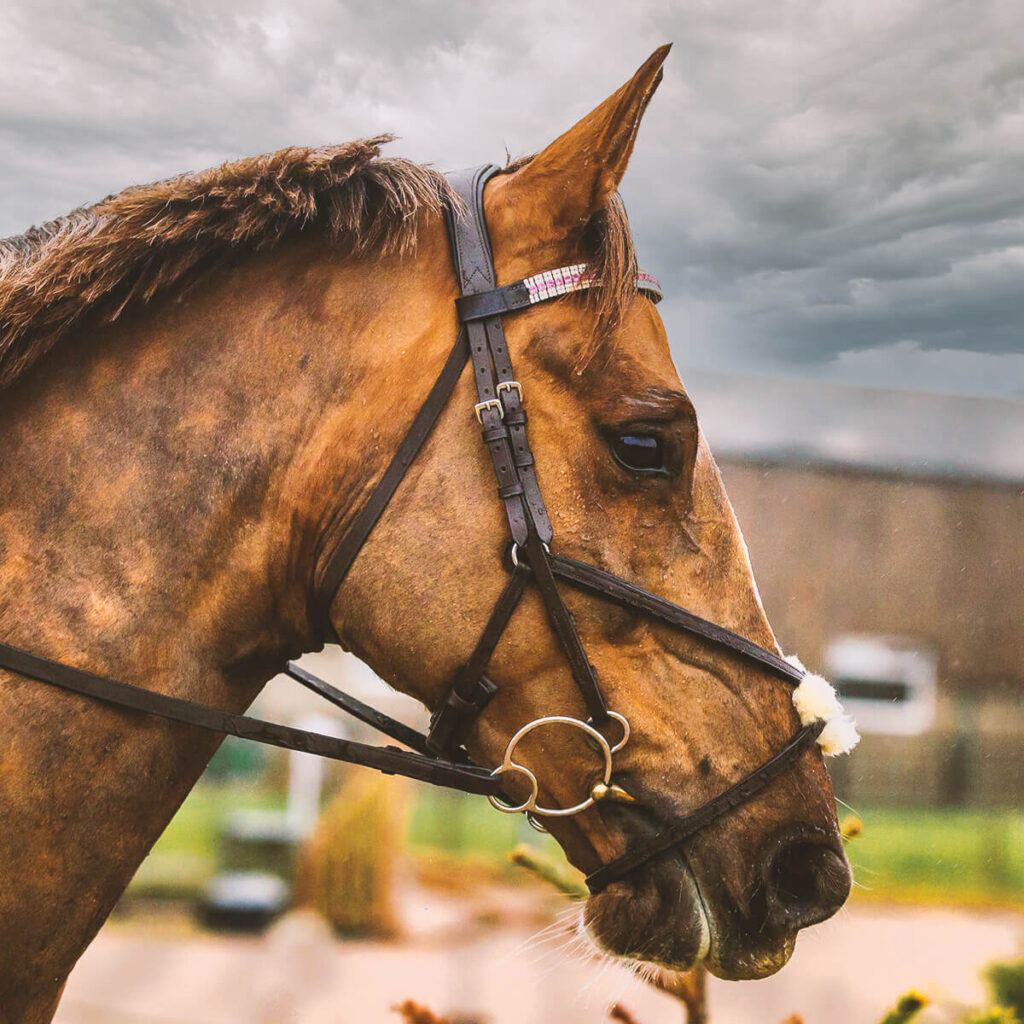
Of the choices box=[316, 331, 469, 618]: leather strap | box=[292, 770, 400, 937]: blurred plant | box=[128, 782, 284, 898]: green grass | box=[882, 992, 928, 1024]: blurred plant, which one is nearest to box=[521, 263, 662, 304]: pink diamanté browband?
box=[316, 331, 469, 618]: leather strap

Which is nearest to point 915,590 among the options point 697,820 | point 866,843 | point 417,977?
point 866,843

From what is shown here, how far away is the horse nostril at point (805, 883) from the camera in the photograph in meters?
1.42

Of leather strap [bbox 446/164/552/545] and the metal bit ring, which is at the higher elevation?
leather strap [bbox 446/164/552/545]

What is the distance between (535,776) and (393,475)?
56 cm

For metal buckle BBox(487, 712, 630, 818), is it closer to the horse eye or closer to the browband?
the horse eye

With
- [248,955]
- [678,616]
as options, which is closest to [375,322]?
[678,616]

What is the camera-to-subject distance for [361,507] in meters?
1.42

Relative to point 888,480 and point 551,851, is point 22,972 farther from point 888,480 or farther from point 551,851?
point 888,480

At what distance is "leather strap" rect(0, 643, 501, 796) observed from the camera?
4.22ft

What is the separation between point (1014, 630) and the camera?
509 centimetres

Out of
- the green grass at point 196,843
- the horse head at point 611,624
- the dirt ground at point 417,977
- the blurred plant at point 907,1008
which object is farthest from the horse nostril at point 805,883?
the green grass at point 196,843

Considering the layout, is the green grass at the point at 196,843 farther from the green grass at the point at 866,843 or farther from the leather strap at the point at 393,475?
the leather strap at the point at 393,475

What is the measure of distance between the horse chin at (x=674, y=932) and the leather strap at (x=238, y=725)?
29 centimetres

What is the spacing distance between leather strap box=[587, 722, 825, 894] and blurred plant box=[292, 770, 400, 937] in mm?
3236
